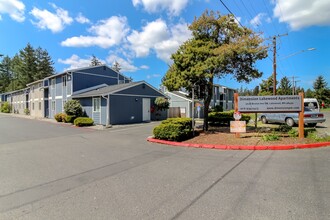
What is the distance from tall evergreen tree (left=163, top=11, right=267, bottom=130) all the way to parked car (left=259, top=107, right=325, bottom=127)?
21.7ft

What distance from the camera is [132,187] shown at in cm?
498

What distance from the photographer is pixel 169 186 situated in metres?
4.98

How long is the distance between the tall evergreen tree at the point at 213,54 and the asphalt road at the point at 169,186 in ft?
18.2

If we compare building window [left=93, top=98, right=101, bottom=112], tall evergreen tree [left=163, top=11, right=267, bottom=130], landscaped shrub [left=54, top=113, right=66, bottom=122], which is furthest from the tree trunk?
landscaped shrub [left=54, top=113, right=66, bottom=122]

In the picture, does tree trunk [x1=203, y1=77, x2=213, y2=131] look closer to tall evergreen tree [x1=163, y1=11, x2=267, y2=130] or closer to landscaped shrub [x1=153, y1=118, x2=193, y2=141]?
tall evergreen tree [x1=163, y1=11, x2=267, y2=130]

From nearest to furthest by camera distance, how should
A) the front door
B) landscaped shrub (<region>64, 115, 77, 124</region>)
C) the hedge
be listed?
the hedge, landscaped shrub (<region>64, 115, 77, 124</region>), the front door

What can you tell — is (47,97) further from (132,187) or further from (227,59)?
(132,187)

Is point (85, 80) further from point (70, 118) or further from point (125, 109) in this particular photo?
point (125, 109)

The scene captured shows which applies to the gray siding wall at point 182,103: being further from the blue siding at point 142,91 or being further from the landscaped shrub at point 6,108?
the landscaped shrub at point 6,108

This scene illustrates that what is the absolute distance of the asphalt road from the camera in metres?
3.76

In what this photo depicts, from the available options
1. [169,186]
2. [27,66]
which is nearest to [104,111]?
[169,186]

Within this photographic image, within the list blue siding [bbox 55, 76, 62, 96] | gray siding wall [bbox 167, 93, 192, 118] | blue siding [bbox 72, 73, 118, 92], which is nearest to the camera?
blue siding [bbox 72, 73, 118, 92]

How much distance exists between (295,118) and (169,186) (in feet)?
52.4

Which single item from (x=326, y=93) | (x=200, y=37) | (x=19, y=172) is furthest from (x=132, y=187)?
(x=326, y=93)
